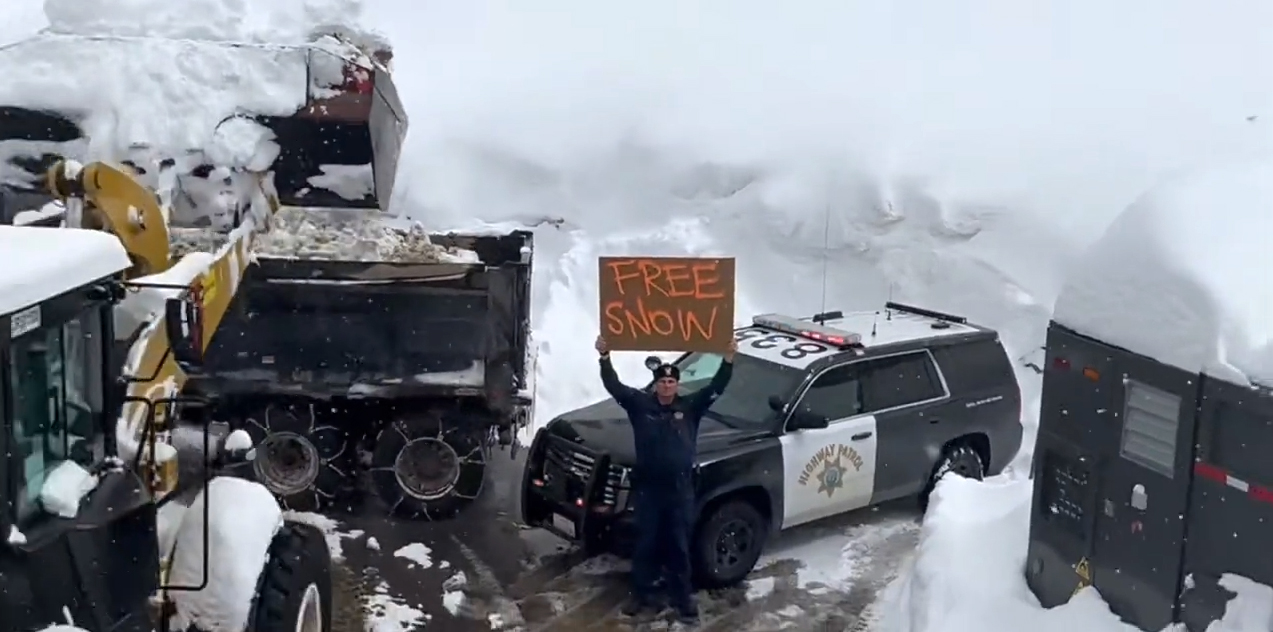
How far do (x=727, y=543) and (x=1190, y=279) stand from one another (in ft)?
13.6

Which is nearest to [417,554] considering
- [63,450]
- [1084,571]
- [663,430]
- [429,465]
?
[429,465]

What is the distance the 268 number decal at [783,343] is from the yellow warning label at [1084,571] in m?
3.73

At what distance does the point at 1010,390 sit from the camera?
11156mm

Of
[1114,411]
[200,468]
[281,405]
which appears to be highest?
[1114,411]

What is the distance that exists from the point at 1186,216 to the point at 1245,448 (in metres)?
1.18

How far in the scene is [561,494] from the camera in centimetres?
923

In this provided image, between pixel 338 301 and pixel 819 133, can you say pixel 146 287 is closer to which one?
pixel 338 301

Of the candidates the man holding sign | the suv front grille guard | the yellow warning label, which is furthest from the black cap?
the yellow warning label

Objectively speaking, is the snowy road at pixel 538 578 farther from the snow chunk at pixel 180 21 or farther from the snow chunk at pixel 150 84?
the snow chunk at pixel 180 21

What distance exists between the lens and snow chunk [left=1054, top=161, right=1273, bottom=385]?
219 inches

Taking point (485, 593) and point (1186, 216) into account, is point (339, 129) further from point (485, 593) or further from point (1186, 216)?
point (1186, 216)

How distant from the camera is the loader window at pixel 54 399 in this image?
4273mm

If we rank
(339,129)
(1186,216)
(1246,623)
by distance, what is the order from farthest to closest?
(339,129)
(1186,216)
(1246,623)

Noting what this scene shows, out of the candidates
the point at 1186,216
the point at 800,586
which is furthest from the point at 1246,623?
the point at 800,586
